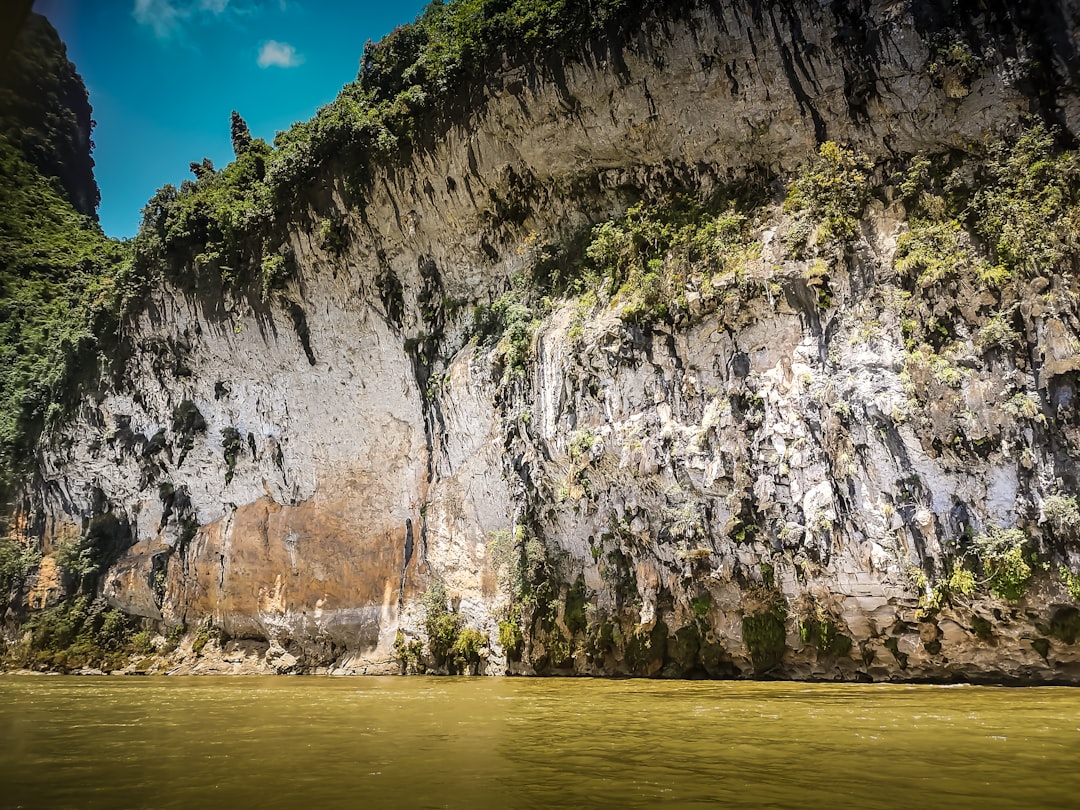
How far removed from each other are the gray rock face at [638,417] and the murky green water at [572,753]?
2628 millimetres

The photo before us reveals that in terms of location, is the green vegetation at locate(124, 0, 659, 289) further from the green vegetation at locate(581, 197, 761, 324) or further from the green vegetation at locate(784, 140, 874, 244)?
the green vegetation at locate(784, 140, 874, 244)

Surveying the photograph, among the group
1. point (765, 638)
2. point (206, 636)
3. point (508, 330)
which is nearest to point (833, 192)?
point (508, 330)

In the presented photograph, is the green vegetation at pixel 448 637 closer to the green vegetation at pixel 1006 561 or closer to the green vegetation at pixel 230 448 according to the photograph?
the green vegetation at pixel 230 448

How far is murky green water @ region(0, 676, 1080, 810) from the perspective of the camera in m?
3.42

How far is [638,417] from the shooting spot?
13062 mm

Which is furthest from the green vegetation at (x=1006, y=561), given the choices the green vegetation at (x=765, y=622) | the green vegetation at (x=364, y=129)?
the green vegetation at (x=364, y=129)

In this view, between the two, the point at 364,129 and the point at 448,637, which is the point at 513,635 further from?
the point at 364,129

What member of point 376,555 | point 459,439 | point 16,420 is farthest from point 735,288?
point 16,420

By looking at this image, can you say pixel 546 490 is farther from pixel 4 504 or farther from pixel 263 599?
pixel 4 504

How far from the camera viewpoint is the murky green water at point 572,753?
3.42 meters

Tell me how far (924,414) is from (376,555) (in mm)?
13577

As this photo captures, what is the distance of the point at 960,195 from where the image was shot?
1147 centimetres

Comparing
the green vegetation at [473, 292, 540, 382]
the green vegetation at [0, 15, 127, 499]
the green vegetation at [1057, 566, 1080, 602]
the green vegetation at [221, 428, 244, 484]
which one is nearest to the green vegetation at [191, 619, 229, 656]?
the green vegetation at [221, 428, 244, 484]

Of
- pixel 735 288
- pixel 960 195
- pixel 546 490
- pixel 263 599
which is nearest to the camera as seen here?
pixel 960 195
